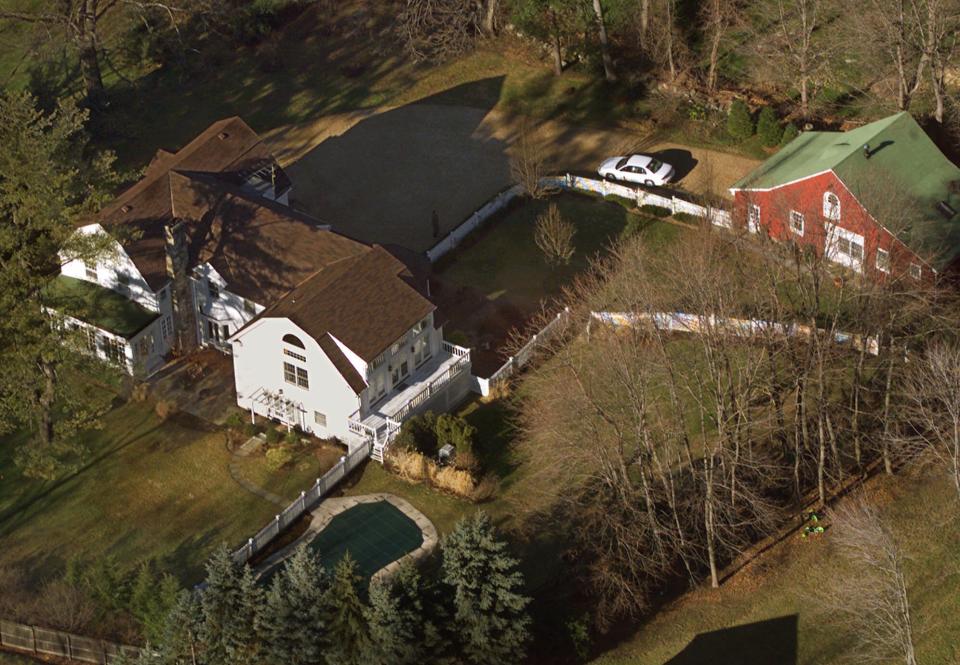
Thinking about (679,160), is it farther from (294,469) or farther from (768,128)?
(294,469)

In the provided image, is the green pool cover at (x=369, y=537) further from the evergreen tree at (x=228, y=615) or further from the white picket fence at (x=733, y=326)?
the white picket fence at (x=733, y=326)

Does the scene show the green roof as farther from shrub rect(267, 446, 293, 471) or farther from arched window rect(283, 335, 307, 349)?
shrub rect(267, 446, 293, 471)

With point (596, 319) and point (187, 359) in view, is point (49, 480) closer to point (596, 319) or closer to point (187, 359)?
point (187, 359)

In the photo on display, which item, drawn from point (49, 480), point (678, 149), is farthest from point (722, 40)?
point (49, 480)

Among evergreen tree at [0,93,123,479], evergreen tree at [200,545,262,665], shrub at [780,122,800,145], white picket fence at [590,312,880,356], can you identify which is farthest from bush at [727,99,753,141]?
evergreen tree at [200,545,262,665]

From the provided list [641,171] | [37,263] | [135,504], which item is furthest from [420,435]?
[641,171]

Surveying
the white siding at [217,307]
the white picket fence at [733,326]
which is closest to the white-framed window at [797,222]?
the white picket fence at [733,326]
